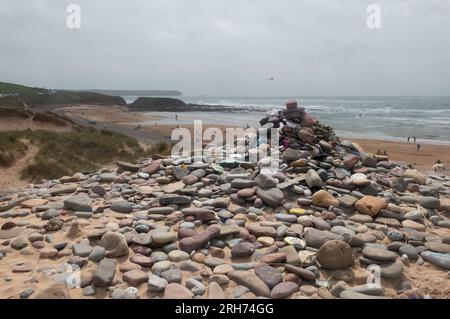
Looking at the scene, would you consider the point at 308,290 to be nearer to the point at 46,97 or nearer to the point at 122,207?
the point at 122,207

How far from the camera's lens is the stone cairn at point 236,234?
3.66 metres

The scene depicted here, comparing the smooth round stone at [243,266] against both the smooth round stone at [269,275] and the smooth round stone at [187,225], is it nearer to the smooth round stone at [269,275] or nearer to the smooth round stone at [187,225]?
the smooth round stone at [269,275]

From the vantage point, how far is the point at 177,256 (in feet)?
13.6

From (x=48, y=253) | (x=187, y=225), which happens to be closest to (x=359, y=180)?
(x=187, y=225)

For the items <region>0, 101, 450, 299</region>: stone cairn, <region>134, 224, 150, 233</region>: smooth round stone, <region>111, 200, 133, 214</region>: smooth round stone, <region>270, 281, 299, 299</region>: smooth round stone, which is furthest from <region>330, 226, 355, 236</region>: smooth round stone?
<region>111, 200, 133, 214</region>: smooth round stone

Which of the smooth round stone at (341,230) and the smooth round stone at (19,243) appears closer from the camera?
the smooth round stone at (19,243)

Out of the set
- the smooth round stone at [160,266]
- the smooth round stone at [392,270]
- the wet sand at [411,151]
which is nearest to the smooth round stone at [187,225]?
the smooth round stone at [160,266]

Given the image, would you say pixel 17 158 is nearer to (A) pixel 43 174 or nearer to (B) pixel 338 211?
(A) pixel 43 174

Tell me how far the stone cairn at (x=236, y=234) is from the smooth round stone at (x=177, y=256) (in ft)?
0.05

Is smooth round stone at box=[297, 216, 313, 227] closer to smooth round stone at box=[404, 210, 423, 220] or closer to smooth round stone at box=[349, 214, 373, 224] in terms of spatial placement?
smooth round stone at box=[349, 214, 373, 224]

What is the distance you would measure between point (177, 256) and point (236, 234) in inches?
38.1
